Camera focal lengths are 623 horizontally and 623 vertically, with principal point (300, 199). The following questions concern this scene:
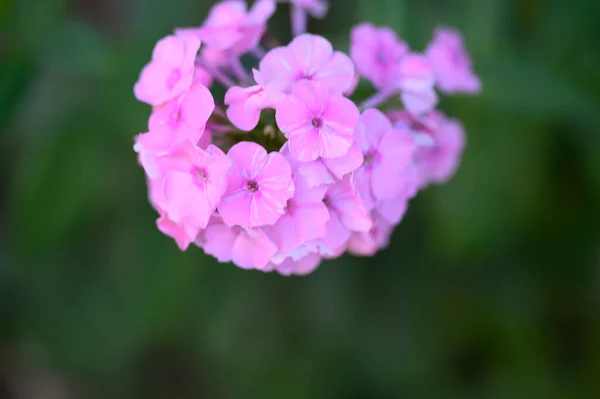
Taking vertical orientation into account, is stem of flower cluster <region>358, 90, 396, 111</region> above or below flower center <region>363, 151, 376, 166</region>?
above

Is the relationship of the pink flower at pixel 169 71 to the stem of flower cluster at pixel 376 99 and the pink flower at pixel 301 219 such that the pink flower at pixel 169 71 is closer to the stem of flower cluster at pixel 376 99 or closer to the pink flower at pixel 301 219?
the pink flower at pixel 301 219

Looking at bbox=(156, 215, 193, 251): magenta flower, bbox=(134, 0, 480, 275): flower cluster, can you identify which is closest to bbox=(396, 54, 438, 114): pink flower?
bbox=(134, 0, 480, 275): flower cluster

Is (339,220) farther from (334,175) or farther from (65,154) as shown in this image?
(65,154)

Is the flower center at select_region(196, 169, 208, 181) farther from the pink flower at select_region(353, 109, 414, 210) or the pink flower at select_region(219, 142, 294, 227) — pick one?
the pink flower at select_region(353, 109, 414, 210)

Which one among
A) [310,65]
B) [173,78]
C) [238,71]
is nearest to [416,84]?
[310,65]

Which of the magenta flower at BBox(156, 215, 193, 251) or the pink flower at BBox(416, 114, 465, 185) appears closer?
the magenta flower at BBox(156, 215, 193, 251)

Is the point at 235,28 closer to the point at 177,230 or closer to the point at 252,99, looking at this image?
the point at 252,99

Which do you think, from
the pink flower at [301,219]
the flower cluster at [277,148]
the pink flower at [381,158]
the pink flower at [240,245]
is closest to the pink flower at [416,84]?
the flower cluster at [277,148]
